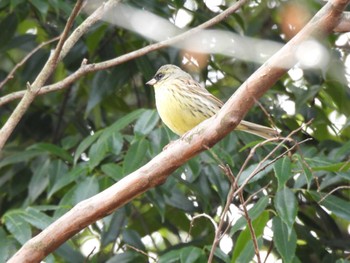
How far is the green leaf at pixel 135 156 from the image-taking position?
5.43 meters

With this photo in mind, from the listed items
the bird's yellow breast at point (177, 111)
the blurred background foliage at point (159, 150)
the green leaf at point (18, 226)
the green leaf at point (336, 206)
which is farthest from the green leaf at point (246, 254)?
the green leaf at point (18, 226)

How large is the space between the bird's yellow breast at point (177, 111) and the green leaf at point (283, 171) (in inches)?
41.2

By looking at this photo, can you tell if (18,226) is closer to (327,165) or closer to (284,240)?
(284,240)

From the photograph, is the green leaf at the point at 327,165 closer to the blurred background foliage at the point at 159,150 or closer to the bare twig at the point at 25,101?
the blurred background foliage at the point at 159,150

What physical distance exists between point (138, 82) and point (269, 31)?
1207 millimetres

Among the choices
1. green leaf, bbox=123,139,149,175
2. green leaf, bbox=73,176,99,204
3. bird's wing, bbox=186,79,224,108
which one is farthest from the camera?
bird's wing, bbox=186,79,224,108

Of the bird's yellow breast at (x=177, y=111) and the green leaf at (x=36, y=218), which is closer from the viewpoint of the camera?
the green leaf at (x=36, y=218)

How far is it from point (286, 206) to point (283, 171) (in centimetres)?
25

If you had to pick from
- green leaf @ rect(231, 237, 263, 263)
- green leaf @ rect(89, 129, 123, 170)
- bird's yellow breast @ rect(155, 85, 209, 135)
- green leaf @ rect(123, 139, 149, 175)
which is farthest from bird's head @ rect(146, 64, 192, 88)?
green leaf @ rect(231, 237, 263, 263)

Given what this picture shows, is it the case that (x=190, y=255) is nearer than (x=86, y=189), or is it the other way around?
(x=190, y=255)

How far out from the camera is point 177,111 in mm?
5828

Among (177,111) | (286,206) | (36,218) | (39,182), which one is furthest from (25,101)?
(39,182)

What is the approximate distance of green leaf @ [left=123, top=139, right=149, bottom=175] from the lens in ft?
Answer: 17.8

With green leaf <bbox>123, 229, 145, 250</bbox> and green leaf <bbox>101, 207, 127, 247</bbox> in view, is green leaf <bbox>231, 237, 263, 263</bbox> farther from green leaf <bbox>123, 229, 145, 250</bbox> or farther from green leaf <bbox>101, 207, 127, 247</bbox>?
green leaf <bbox>101, 207, 127, 247</bbox>
